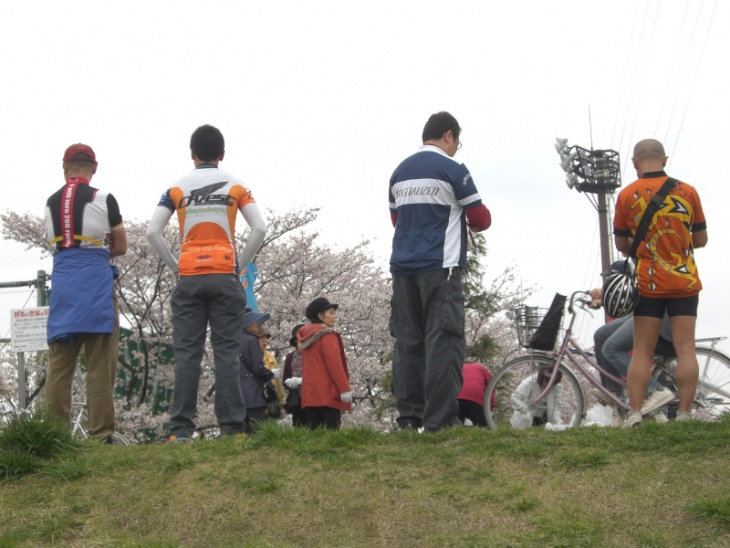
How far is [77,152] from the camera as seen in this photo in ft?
20.8

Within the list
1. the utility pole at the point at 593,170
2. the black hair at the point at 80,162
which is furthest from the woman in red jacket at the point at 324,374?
the utility pole at the point at 593,170

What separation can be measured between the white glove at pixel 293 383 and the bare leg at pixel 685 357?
361cm

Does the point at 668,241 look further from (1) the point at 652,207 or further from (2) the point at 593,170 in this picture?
(2) the point at 593,170

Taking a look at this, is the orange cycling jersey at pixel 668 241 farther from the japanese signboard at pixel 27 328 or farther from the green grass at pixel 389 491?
the japanese signboard at pixel 27 328

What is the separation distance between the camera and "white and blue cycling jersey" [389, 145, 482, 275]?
5848mm

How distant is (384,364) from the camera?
21578mm

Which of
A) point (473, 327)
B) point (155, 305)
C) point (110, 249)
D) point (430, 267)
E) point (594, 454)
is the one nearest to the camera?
point (594, 454)

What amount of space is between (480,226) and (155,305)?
50.8 feet

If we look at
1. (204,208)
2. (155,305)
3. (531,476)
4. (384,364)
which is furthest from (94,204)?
(384,364)

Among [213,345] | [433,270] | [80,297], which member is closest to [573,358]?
[433,270]

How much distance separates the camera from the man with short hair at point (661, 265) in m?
5.75

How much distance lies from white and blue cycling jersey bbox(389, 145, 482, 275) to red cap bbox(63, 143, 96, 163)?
90.0 inches

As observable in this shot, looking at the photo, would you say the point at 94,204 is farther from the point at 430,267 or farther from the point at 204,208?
the point at 430,267

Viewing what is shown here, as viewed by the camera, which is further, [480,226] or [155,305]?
[155,305]
